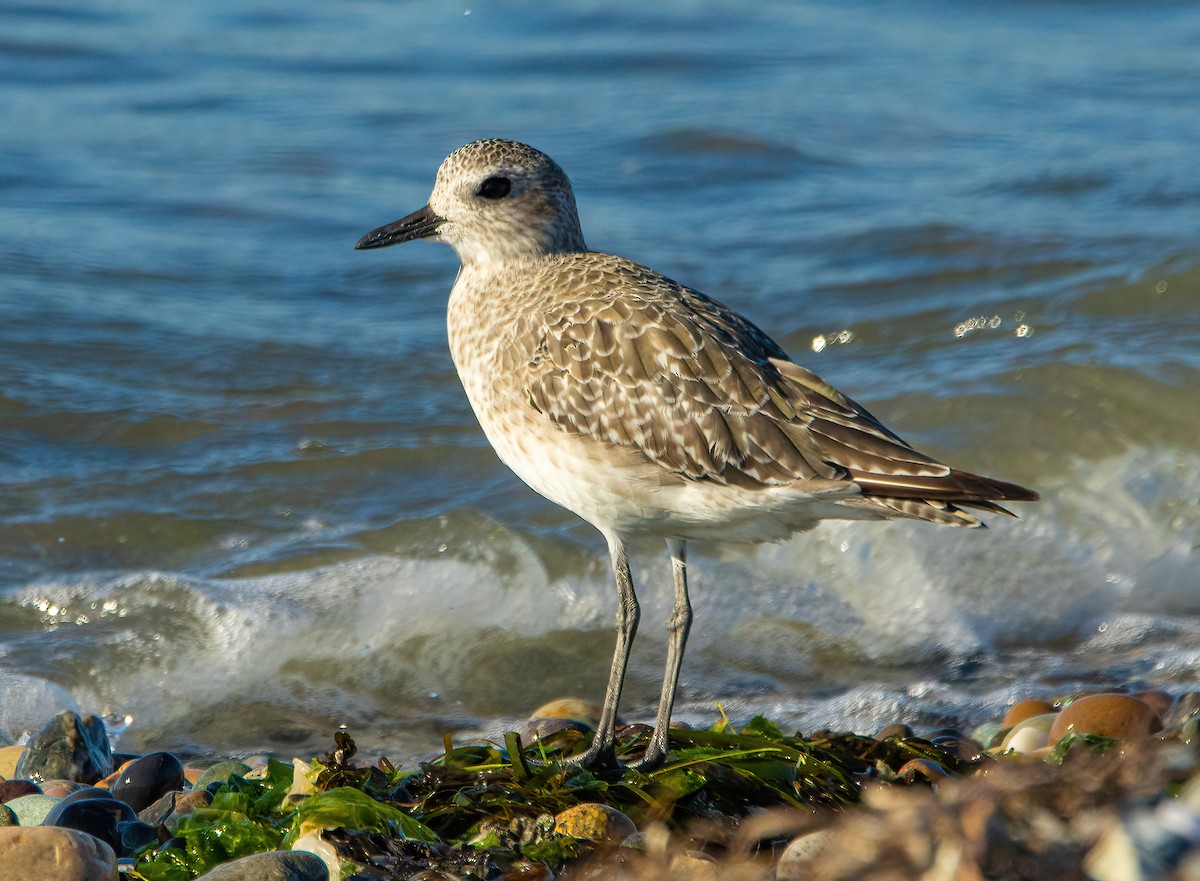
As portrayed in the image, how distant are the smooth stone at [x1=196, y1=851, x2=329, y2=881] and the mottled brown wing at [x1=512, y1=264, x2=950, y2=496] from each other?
1.95m

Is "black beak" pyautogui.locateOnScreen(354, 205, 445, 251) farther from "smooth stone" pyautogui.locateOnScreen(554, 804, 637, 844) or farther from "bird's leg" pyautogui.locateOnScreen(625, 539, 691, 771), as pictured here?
"smooth stone" pyautogui.locateOnScreen(554, 804, 637, 844)

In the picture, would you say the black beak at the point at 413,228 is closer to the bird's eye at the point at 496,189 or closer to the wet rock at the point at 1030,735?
the bird's eye at the point at 496,189

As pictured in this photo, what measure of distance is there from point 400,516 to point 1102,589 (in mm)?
4173

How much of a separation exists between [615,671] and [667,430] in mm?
1125

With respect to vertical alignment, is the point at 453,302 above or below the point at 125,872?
above

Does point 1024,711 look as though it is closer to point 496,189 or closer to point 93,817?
point 496,189

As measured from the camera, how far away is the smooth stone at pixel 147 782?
5.98 metres

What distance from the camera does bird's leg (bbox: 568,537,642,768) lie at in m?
5.73

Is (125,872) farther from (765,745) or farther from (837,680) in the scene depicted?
(837,680)

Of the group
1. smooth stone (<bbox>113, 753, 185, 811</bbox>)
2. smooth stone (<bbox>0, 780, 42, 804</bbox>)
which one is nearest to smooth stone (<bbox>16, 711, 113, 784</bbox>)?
smooth stone (<bbox>0, 780, 42, 804</bbox>)

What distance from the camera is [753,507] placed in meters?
5.62

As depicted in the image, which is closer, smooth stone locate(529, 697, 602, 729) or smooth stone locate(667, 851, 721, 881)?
smooth stone locate(667, 851, 721, 881)

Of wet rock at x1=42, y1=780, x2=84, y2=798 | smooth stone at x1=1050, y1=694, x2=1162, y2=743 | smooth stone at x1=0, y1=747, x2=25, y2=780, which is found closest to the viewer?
wet rock at x1=42, y1=780, x2=84, y2=798

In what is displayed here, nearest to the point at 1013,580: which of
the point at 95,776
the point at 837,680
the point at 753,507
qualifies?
the point at 837,680
